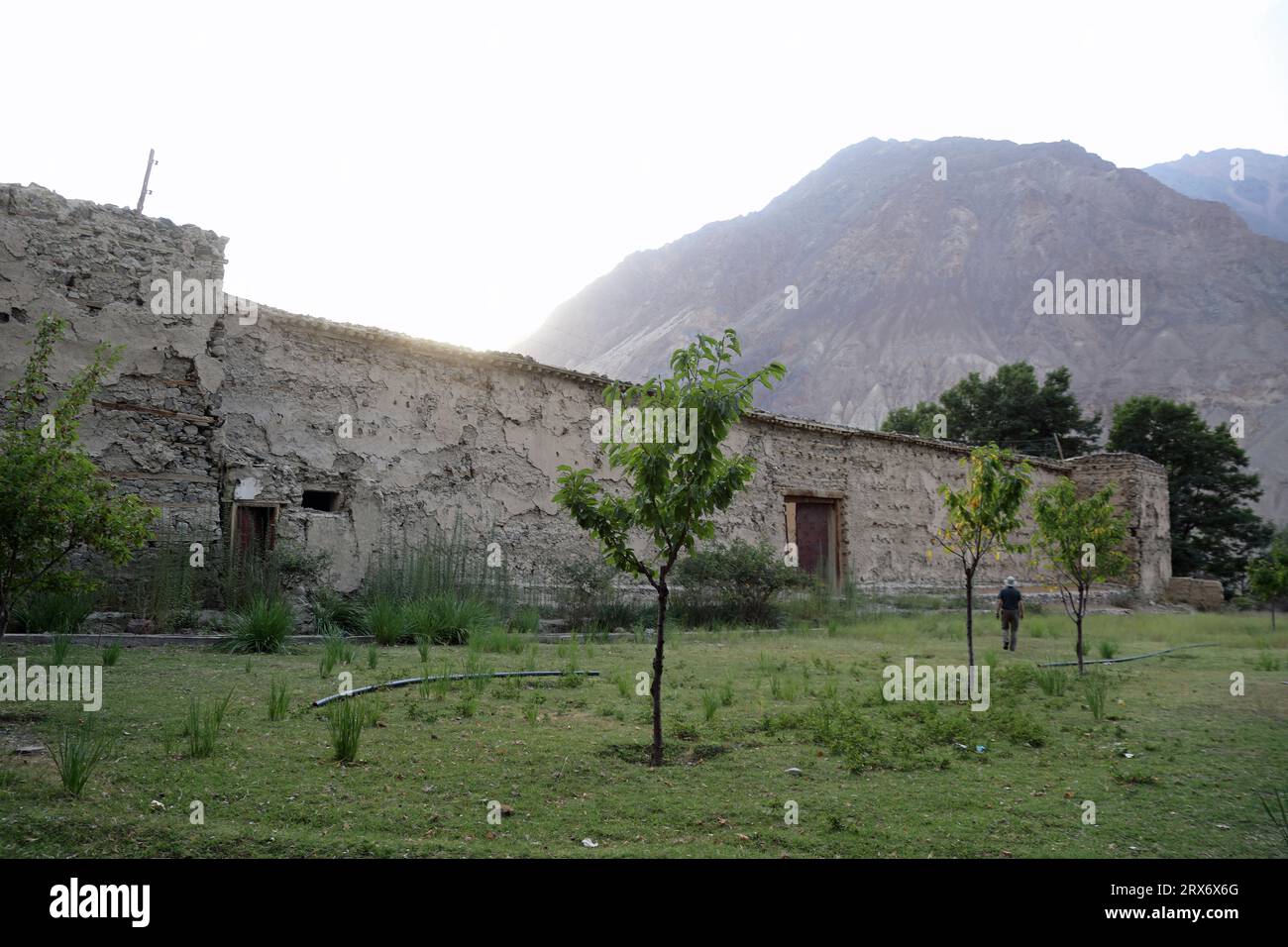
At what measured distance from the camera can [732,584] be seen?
600 inches

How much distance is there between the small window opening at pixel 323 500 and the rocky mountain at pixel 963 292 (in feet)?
209

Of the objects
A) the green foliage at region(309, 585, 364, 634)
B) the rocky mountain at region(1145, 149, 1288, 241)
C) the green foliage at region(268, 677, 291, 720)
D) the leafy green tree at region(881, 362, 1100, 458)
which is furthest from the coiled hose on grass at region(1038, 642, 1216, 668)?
the rocky mountain at region(1145, 149, 1288, 241)

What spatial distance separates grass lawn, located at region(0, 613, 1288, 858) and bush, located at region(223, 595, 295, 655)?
446 mm

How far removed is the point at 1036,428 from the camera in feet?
108

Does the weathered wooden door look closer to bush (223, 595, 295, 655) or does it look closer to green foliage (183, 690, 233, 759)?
bush (223, 595, 295, 655)

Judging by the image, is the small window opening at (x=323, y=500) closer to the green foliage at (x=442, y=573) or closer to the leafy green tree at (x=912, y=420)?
the green foliage at (x=442, y=573)

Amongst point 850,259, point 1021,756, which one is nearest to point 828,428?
point 1021,756

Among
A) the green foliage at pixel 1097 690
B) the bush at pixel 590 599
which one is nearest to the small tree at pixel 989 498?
the green foliage at pixel 1097 690

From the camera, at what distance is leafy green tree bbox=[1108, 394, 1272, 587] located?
3023 cm

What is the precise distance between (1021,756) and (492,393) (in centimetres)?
1016

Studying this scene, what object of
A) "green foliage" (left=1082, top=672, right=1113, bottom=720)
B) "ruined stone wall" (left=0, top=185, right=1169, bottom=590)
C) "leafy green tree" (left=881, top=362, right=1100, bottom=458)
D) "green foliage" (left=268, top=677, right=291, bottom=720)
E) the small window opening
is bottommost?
"green foliage" (left=1082, top=672, right=1113, bottom=720)

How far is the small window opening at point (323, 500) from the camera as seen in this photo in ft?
39.7

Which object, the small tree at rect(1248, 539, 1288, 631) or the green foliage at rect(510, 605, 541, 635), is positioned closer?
the green foliage at rect(510, 605, 541, 635)
